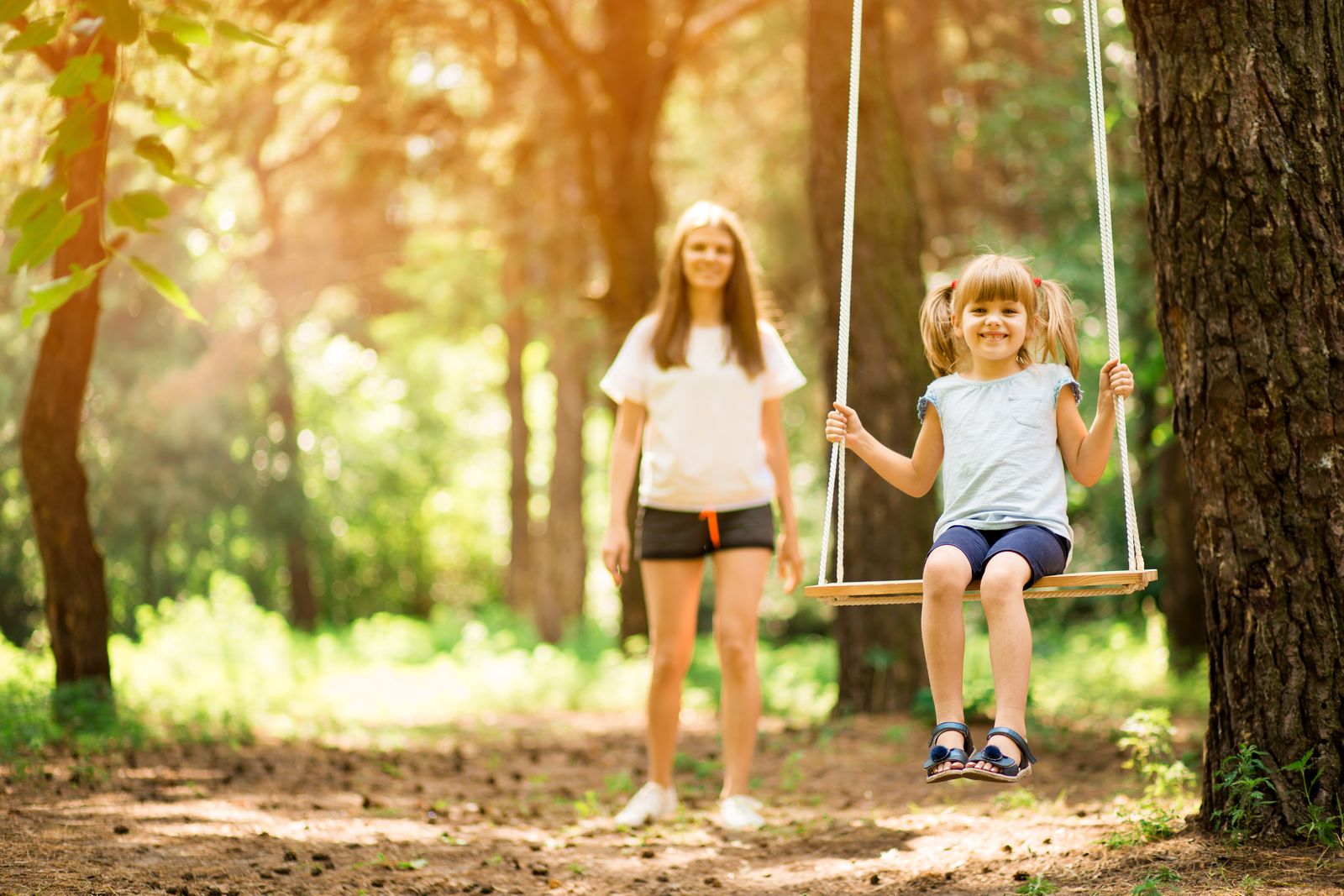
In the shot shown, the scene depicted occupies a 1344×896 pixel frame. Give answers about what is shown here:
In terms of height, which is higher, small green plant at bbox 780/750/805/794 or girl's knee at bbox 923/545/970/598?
girl's knee at bbox 923/545/970/598

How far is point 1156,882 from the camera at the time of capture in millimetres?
3193

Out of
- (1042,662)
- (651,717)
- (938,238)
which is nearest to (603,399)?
(938,238)

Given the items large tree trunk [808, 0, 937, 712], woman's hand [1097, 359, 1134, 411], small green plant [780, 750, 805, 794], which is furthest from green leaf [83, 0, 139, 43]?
large tree trunk [808, 0, 937, 712]

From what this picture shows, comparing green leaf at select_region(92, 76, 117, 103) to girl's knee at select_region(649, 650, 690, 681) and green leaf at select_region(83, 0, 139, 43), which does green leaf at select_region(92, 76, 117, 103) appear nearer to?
green leaf at select_region(83, 0, 139, 43)

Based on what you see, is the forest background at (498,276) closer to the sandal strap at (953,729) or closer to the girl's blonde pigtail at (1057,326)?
the girl's blonde pigtail at (1057,326)

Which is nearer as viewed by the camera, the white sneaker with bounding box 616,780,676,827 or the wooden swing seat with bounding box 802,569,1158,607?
the wooden swing seat with bounding box 802,569,1158,607

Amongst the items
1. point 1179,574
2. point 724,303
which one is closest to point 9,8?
point 724,303

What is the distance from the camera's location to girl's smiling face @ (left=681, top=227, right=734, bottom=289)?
15.4 ft

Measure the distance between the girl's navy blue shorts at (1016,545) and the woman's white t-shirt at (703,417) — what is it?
1.26m

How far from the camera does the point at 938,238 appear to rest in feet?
42.4

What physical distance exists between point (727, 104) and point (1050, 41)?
4241 mm

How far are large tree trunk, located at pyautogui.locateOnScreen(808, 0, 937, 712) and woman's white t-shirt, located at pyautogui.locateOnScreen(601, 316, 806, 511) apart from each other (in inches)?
88.5

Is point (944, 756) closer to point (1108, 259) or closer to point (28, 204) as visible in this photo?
point (1108, 259)

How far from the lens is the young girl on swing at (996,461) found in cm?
314
